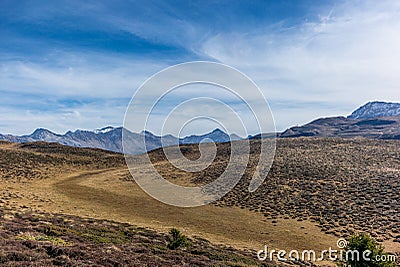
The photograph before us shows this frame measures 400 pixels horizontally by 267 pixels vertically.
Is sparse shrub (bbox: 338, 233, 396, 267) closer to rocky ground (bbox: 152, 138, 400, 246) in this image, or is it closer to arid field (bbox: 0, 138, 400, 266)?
arid field (bbox: 0, 138, 400, 266)

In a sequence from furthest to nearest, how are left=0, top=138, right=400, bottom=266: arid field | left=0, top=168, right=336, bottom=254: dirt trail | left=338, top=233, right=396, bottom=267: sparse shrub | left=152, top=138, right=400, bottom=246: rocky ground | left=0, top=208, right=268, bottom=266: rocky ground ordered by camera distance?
1. left=152, top=138, right=400, bottom=246: rocky ground
2. left=0, top=168, right=336, bottom=254: dirt trail
3. left=0, top=138, right=400, bottom=266: arid field
4. left=338, top=233, right=396, bottom=267: sparse shrub
5. left=0, top=208, right=268, bottom=266: rocky ground

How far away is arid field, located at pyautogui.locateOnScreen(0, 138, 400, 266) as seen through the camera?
49.0 ft

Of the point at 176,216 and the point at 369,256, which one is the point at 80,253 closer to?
the point at 369,256

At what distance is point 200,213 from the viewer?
117ft

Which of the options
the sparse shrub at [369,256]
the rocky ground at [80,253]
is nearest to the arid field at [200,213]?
the rocky ground at [80,253]

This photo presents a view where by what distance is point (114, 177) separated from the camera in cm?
5841

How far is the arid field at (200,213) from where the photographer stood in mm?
14941

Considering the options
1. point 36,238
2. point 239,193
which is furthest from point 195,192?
point 36,238

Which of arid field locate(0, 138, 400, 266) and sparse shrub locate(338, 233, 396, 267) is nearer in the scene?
sparse shrub locate(338, 233, 396, 267)

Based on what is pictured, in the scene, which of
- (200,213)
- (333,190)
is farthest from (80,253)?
(333,190)

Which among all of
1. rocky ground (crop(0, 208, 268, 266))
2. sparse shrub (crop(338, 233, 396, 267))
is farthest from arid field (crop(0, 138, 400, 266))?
sparse shrub (crop(338, 233, 396, 267))

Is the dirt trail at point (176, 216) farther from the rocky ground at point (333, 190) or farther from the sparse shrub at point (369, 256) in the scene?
the sparse shrub at point (369, 256)

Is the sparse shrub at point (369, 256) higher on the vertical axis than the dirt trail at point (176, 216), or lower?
higher

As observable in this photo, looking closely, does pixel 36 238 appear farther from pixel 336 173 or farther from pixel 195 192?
pixel 336 173
